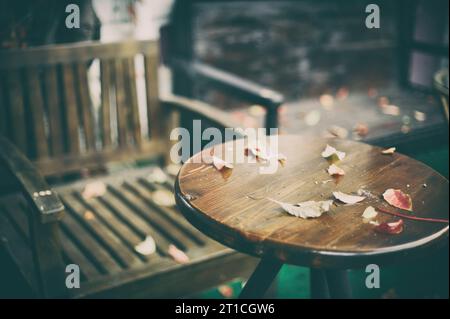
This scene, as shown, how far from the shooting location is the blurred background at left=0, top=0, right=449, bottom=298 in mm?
3076

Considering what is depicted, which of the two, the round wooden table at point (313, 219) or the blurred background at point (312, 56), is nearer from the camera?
the round wooden table at point (313, 219)

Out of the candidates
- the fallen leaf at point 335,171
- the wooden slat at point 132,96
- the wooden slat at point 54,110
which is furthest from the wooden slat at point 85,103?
the fallen leaf at point 335,171

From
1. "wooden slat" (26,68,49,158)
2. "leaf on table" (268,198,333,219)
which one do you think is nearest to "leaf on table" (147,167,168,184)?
"wooden slat" (26,68,49,158)

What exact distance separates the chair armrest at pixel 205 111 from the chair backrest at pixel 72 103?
9cm

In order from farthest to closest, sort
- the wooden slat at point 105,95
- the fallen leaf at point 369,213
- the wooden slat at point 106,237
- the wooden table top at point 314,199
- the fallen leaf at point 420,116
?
the fallen leaf at point 420,116 < the wooden slat at point 105,95 < the wooden slat at point 106,237 < the fallen leaf at point 369,213 < the wooden table top at point 314,199

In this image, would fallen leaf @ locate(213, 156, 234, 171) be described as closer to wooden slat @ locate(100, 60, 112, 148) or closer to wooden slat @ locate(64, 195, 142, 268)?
wooden slat @ locate(64, 195, 142, 268)

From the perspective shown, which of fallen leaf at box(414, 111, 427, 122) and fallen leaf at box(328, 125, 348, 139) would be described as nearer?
fallen leaf at box(328, 125, 348, 139)

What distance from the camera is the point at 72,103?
2.91m

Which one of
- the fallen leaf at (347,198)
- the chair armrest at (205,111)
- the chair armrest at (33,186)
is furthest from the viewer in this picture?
the chair armrest at (205,111)

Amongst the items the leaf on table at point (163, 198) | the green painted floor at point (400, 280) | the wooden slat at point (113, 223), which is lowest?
the green painted floor at point (400, 280)

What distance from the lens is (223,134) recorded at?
106 inches

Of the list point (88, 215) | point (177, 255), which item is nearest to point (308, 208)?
point (177, 255)

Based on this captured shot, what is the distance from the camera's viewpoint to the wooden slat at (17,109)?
271 centimetres

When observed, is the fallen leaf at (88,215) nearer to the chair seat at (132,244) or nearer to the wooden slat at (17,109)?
the chair seat at (132,244)
